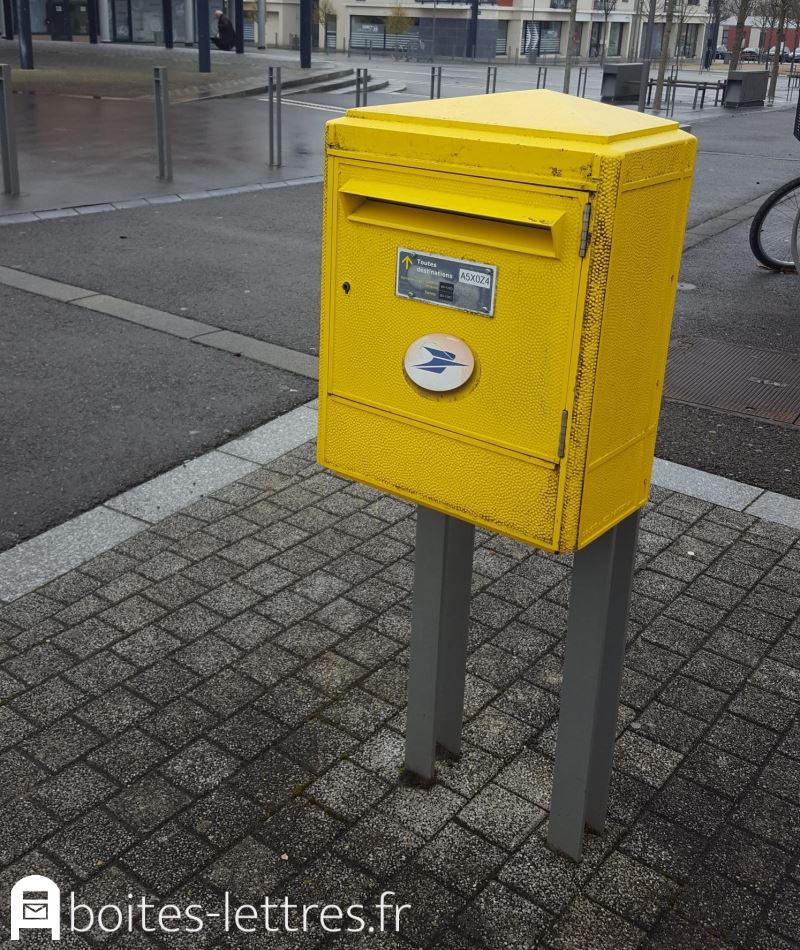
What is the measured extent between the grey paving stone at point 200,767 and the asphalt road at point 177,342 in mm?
1749

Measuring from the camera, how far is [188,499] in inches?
199

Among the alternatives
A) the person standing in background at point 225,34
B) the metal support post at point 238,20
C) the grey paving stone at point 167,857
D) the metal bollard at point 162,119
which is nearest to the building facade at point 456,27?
the person standing in background at point 225,34

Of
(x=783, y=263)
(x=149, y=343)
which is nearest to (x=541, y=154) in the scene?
(x=149, y=343)

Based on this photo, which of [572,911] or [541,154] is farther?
[572,911]

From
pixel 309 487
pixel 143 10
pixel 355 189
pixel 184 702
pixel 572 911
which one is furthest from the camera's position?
pixel 143 10

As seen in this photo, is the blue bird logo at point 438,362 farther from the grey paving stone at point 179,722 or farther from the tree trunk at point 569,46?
the tree trunk at point 569,46

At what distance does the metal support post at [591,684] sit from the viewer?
2.75 m

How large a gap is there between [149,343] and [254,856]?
4767 millimetres

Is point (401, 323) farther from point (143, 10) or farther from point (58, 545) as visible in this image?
point (143, 10)

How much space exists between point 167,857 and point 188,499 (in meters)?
2.30

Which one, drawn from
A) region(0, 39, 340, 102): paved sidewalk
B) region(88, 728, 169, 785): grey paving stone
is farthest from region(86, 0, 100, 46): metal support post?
region(88, 728, 169, 785): grey paving stone

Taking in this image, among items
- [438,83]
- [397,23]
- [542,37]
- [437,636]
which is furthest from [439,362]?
[542,37]

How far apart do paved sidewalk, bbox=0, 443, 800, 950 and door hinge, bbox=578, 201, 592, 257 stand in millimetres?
1670

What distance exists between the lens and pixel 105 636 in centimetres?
395
